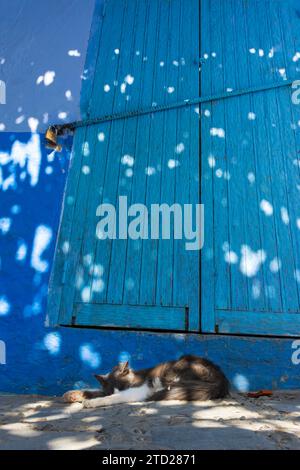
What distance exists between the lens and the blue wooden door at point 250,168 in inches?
133

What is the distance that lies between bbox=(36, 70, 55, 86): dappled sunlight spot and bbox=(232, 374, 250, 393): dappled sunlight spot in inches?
166

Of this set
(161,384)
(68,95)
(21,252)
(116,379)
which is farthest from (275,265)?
(68,95)

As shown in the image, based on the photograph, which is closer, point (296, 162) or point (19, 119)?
point (296, 162)

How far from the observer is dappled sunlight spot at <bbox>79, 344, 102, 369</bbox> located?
3297 mm

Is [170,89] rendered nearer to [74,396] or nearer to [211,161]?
Answer: [211,161]

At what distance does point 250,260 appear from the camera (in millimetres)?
3510

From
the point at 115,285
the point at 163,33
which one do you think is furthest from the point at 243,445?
the point at 163,33

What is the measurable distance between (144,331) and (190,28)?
3949mm

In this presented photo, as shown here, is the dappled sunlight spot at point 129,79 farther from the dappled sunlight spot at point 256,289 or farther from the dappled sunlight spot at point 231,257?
the dappled sunlight spot at point 256,289

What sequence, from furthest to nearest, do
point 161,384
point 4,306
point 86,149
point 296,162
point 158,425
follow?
point 86,149, point 296,162, point 4,306, point 161,384, point 158,425

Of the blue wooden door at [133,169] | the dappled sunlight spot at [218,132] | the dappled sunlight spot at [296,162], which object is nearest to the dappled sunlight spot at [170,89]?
the blue wooden door at [133,169]

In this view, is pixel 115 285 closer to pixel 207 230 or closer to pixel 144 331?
pixel 144 331

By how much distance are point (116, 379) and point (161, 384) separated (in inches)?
15.8

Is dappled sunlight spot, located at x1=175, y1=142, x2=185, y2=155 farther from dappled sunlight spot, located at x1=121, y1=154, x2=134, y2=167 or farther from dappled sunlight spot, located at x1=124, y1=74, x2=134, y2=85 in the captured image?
dappled sunlight spot, located at x1=124, y1=74, x2=134, y2=85
